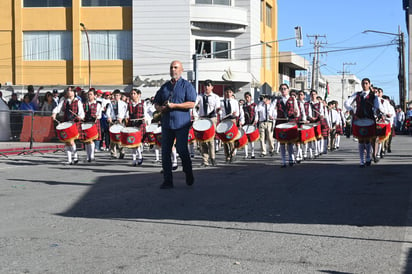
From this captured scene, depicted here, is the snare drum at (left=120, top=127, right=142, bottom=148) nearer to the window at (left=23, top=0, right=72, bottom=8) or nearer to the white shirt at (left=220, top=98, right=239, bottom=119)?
the white shirt at (left=220, top=98, right=239, bottom=119)

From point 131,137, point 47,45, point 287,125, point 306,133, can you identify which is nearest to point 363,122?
point 306,133

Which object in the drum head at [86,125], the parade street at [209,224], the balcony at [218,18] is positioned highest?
the balcony at [218,18]

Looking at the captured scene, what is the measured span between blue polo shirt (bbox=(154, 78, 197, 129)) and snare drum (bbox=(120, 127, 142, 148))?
4.73 m

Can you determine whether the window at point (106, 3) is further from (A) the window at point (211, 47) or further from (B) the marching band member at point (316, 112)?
(B) the marching band member at point (316, 112)

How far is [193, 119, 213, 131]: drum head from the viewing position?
15.9 meters

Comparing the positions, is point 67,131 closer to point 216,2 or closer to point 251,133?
point 251,133

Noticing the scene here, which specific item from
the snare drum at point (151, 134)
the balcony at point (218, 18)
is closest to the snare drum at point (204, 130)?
the snare drum at point (151, 134)

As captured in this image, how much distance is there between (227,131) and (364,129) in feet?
10.6

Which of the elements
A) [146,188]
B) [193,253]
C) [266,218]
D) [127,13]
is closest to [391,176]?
[146,188]

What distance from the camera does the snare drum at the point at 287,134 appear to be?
16.0m

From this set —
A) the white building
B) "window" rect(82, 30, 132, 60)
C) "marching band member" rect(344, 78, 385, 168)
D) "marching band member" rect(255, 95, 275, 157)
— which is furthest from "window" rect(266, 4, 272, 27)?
"marching band member" rect(344, 78, 385, 168)

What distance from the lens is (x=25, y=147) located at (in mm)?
22609

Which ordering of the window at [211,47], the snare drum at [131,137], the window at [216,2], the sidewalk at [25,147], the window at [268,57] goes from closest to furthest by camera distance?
the snare drum at [131,137]
the sidewalk at [25,147]
the window at [211,47]
the window at [216,2]
the window at [268,57]

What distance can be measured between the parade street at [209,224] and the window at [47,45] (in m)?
36.0
